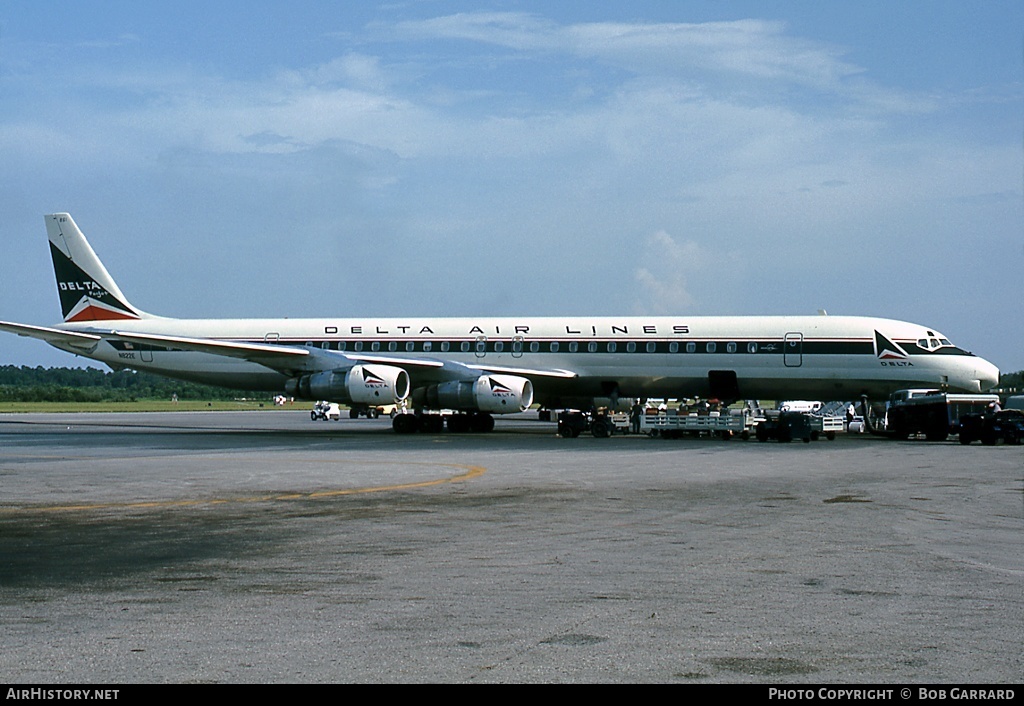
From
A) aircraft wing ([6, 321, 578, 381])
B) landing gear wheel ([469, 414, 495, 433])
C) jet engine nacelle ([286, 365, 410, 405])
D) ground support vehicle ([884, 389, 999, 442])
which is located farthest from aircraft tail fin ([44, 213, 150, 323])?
ground support vehicle ([884, 389, 999, 442])

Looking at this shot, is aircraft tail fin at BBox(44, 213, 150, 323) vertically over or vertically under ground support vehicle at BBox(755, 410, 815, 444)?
over

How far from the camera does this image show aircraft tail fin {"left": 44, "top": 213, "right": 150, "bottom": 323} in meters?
48.2

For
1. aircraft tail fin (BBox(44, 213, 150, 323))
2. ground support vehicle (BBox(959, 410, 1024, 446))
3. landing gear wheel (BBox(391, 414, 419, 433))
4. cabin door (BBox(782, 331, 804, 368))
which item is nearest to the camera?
ground support vehicle (BBox(959, 410, 1024, 446))

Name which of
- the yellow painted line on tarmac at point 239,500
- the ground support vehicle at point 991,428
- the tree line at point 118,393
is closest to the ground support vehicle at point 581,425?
the ground support vehicle at point 991,428

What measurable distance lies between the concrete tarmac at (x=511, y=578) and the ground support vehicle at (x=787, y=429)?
51.2ft

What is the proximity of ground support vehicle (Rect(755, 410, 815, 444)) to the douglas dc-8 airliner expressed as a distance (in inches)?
58.7

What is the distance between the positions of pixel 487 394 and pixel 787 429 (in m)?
10.4

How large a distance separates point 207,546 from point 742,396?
30449 millimetres

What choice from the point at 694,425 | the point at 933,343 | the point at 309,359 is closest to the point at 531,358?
the point at 694,425

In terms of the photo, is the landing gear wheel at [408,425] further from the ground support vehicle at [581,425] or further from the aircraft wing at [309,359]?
the ground support vehicle at [581,425]

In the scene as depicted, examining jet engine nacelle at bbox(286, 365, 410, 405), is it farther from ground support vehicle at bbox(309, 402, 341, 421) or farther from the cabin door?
ground support vehicle at bbox(309, 402, 341, 421)

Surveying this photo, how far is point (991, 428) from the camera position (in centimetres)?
3503

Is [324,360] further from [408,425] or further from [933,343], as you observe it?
[933,343]

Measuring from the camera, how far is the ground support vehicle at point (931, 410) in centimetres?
3791
